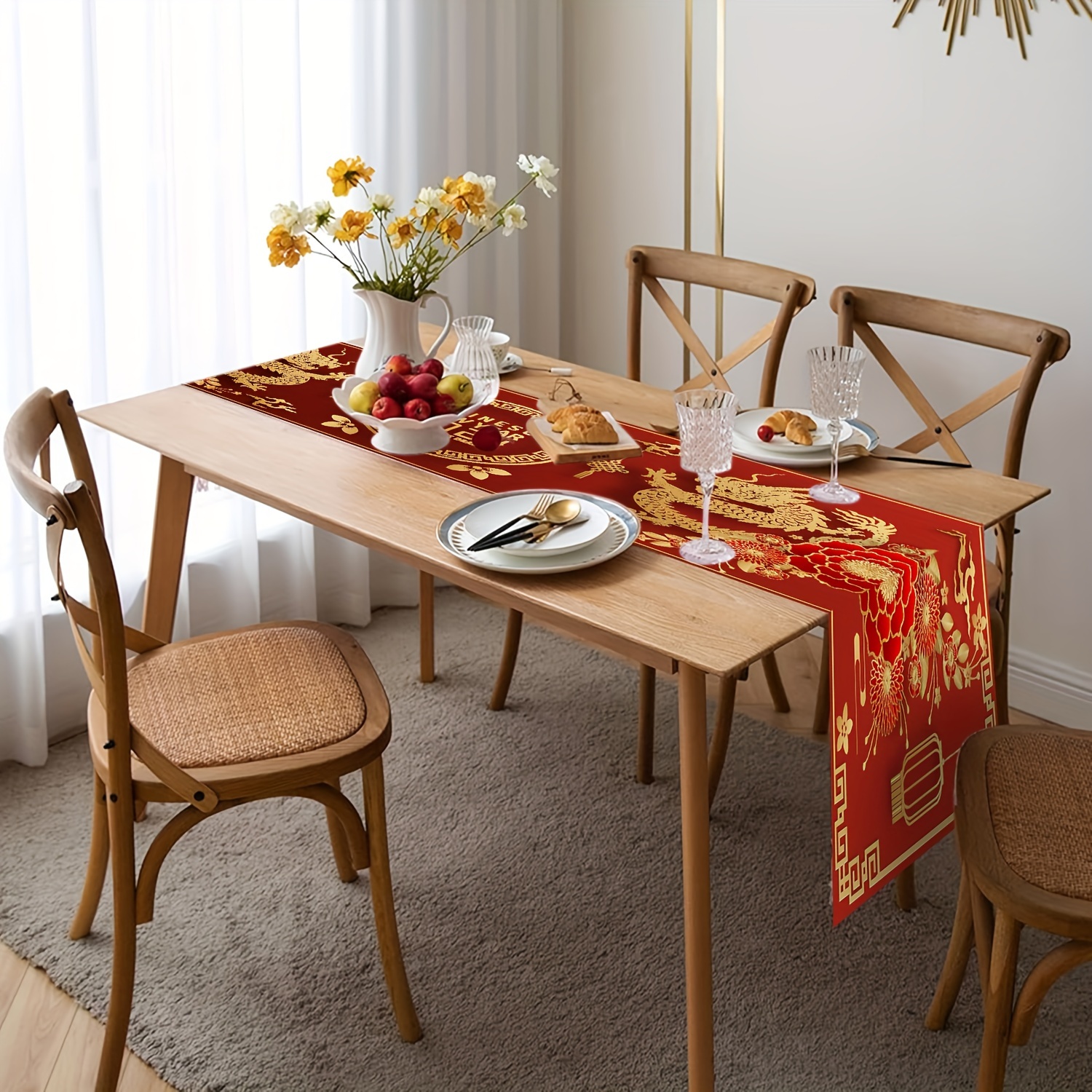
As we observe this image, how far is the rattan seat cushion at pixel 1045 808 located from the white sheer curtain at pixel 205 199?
1.79 metres

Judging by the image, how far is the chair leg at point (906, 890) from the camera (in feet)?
7.34

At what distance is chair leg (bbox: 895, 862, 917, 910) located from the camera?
224 cm

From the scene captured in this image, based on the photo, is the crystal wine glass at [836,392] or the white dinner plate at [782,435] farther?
the white dinner plate at [782,435]

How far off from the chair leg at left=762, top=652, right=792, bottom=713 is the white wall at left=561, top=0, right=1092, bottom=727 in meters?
0.51

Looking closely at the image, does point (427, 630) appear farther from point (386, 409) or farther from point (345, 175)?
point (345, 175)

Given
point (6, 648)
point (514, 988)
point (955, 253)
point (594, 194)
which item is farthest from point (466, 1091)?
point (594, 194)

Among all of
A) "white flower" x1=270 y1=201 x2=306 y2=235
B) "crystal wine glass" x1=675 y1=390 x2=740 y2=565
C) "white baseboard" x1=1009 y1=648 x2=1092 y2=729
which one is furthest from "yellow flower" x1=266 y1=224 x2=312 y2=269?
"white baseboard" x1=1009 y1=648 x2=1092 y2=729

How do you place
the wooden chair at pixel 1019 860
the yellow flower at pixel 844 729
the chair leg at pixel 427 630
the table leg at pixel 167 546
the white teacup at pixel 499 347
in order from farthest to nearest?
the chair leg at pixel 427 630, the white teacup at pixel 499 347, the table leg at pixel 167 546, the yellow flower at pixel 844 729, the wooden chair at pixel 1019 860

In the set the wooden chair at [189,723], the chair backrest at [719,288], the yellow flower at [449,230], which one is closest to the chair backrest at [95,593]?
the wooden chair at [189,723]

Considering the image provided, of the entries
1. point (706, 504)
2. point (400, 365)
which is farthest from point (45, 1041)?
point (706, 504)

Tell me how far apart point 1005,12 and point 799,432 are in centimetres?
109

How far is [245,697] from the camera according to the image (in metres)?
1.93

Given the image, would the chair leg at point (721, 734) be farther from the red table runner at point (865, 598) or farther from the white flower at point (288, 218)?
the white flower at point (288, 218)

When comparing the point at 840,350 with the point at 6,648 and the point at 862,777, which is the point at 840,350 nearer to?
the point at 862,777
